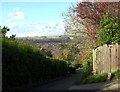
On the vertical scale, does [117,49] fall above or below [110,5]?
below

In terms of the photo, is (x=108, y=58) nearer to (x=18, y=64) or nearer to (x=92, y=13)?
(x=18, y=64)

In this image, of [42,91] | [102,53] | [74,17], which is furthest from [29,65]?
[74,17]

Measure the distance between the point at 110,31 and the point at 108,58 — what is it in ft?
14.7

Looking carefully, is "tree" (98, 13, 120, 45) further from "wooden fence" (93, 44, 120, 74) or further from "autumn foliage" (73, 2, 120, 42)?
"autumn foliage" (73, 2, 120, 42)

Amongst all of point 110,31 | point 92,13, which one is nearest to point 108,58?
point 110,31

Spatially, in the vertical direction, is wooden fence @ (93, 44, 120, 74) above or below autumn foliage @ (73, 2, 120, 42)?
below

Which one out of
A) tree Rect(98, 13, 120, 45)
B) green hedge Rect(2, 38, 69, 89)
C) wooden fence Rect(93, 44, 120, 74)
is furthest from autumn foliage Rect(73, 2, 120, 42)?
green hedge Rect(2, 38, 69, 89)

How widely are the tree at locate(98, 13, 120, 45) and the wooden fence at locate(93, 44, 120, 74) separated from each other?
92.2 inches

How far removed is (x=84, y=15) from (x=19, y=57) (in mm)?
15328

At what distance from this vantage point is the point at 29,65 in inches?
834

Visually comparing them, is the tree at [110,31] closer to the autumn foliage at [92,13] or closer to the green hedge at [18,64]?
the autumn foliage at [92,13]

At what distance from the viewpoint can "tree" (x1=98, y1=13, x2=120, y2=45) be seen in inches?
981

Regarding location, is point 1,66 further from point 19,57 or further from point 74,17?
point 74,17

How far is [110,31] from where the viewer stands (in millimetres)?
25391
